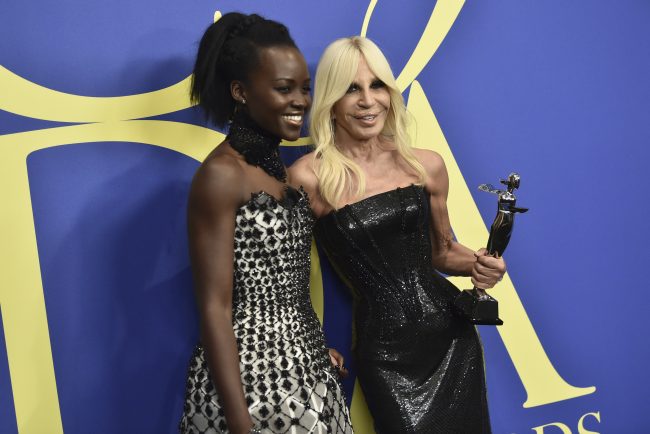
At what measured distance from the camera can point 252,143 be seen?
227 centimetres

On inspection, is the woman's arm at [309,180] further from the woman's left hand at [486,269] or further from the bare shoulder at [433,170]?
the woman's left hand at [486,269]

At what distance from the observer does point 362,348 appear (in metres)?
2.79

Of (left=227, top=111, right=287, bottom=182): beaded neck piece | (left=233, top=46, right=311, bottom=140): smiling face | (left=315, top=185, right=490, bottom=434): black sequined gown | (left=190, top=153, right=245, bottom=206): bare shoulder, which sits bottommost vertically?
(left=315, top=185, right=490, bottom=434): black sequined gown

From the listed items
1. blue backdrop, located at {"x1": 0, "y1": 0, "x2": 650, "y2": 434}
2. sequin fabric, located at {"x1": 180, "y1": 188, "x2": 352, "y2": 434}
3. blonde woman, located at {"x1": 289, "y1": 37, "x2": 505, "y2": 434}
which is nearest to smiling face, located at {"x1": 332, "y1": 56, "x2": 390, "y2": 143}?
blonde woman, located at {"x1": 289, "y1": 37, "x2": 505, "y2": 434}

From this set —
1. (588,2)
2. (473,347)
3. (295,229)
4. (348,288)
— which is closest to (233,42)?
(295,229)

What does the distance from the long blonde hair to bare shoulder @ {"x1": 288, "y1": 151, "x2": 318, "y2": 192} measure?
2cm

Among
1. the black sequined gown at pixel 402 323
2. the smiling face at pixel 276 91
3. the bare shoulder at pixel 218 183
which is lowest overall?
the black sequined gown at pixel 402 323

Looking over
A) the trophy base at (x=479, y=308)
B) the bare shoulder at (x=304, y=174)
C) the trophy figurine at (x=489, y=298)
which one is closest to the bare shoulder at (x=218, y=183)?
the bare shoulder at (x=304, y=174)

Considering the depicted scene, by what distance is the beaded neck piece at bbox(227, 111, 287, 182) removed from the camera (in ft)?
7.39

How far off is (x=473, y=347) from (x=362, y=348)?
0.41 metres

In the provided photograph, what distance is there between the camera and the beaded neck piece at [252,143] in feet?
7.39

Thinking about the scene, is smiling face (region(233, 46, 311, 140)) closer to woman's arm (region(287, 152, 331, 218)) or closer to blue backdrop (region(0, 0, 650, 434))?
woman's arm (region(287, 152, 331, 218))

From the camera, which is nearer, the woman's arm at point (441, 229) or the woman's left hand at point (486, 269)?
the woman's left hand at point (486, 269)

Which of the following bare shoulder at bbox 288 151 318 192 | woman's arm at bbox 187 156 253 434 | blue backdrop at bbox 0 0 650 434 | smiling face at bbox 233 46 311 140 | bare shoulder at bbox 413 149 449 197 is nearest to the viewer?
woman's arm at bbox 187 156 253 434
